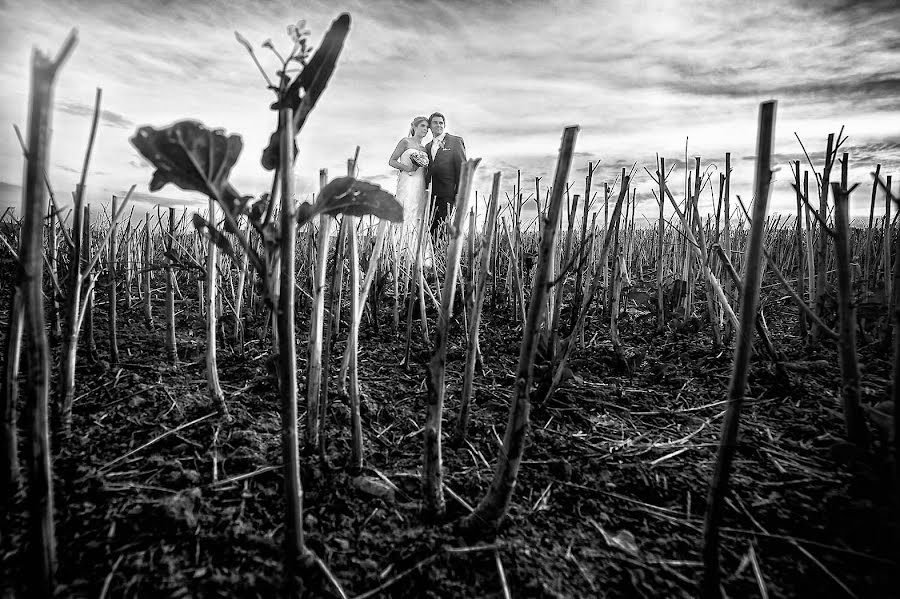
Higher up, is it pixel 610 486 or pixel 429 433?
pixel 429 433

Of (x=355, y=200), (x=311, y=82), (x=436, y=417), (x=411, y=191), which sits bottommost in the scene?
(x=436, y=417)

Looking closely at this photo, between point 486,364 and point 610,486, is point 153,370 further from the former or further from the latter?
point 610,486

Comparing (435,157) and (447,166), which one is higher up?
(435,157)

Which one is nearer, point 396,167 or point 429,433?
point 429,433

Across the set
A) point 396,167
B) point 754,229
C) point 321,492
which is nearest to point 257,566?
point 321,492

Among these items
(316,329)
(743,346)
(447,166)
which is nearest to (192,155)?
(316,329)

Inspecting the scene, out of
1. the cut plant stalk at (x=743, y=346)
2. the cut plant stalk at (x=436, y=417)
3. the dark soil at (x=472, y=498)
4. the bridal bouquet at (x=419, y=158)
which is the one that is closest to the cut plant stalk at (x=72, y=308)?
the dark soil at (x=472, y=498)

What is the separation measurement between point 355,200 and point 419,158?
4.45 metres

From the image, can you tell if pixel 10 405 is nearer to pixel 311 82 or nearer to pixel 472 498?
pixel 311 82

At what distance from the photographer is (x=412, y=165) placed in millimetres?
5059

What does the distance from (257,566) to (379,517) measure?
276 millimetres

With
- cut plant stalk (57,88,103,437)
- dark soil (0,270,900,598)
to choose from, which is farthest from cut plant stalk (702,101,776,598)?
cut plant stalk (57,88,103,437)

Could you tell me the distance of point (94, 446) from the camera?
1.22 metres

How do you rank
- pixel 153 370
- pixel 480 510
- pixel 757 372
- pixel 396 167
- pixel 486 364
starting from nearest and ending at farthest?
1. pixel 480 510
2. pixel 153 370
3. pixel 757 372
4. pixel 486 364
5. pixel 396 167
